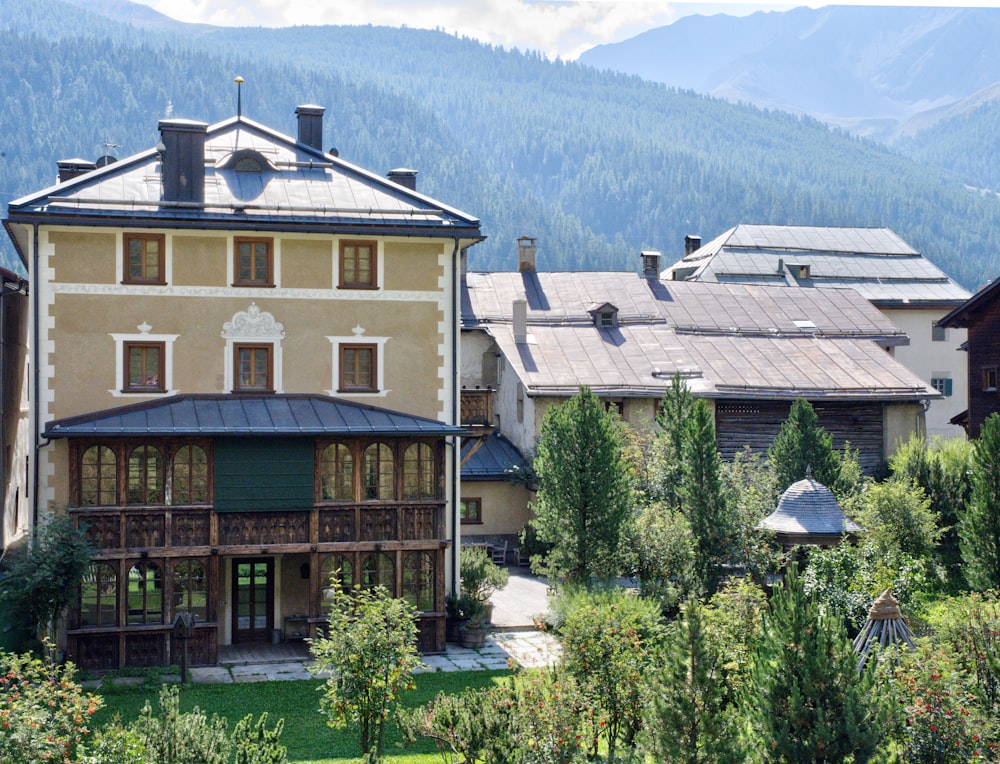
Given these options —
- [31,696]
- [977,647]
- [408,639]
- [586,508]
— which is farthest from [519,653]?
[31,696]

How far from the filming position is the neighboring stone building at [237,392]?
27.6m

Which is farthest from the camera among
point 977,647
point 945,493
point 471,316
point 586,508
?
point 471,316

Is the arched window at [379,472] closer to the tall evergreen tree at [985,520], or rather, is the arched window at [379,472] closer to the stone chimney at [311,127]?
the stone chimney at [311,127]

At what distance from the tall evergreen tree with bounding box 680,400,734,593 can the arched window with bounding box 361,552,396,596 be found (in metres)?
7.66

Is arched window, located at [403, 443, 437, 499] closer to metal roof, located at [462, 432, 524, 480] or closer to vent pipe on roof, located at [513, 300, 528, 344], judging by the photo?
metal roof, located at [462, 432, 524, 480]

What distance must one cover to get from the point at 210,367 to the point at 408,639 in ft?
37.3

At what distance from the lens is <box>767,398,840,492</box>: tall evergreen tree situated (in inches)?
1487

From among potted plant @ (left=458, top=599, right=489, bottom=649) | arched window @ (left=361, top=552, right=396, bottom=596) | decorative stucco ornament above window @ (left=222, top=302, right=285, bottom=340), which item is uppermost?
decorative stucco ornament above window @ (left=222, top=302, right=285, bottom=340)

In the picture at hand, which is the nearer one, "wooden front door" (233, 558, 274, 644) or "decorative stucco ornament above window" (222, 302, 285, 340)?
"decorative stucco ornament above window" (222, 302, 285, 340)

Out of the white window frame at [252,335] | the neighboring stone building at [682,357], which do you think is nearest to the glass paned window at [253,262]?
the white window frame at [252,335]

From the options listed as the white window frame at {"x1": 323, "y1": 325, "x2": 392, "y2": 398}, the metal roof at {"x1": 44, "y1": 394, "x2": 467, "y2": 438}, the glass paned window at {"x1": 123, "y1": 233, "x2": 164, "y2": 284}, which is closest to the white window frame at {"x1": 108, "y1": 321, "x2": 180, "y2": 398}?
the metal roof at {"x1": 44, "y1": 394, "x2": 467, "y2": 438}

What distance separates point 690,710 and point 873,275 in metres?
64.0

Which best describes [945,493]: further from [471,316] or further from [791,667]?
[791,667]

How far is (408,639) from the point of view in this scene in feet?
65.8
